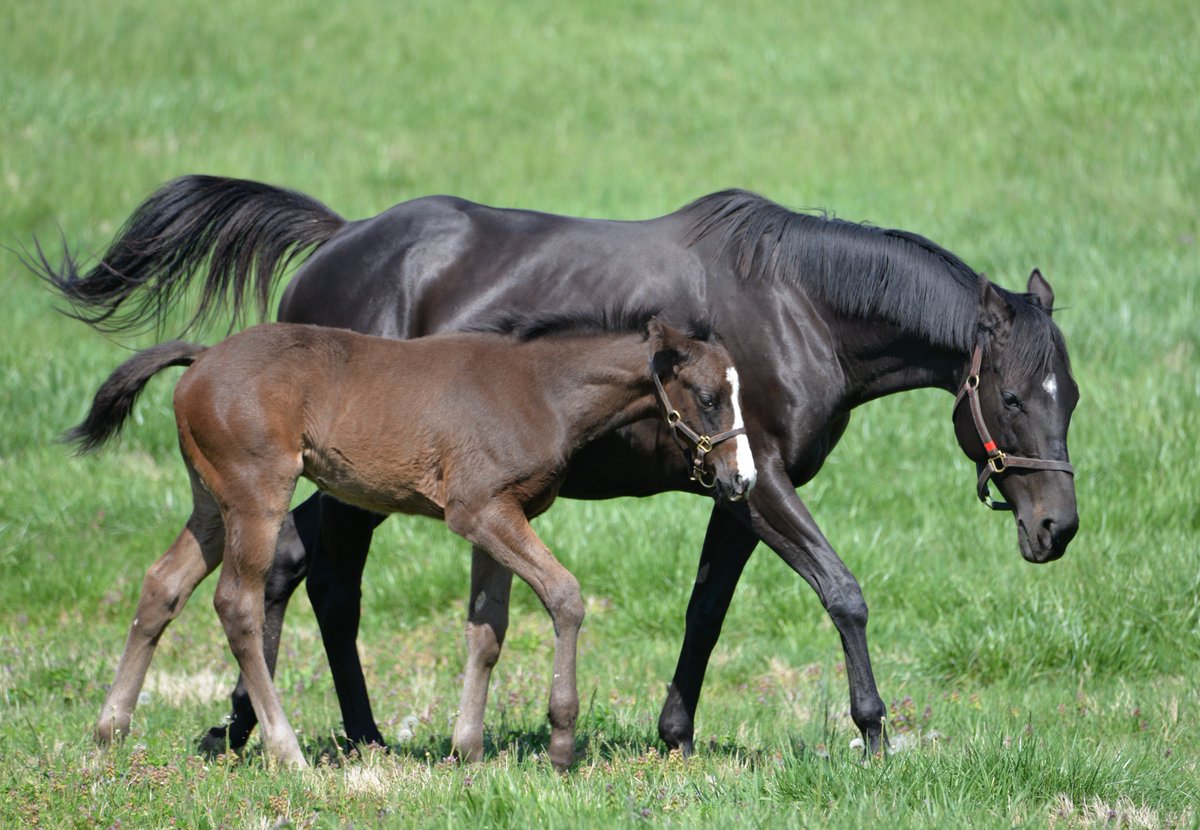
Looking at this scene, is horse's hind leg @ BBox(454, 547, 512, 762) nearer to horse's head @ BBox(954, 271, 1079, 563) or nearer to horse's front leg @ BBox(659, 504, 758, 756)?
horse's front leg @ BBox(659, 504, 758, 756)

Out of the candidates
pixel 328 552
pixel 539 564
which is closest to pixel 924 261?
pixel 539 564

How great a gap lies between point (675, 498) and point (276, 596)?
3287mm

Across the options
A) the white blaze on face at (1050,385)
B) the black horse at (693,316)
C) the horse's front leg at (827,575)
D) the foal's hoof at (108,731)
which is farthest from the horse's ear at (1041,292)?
the foal's hoof at (108,731)

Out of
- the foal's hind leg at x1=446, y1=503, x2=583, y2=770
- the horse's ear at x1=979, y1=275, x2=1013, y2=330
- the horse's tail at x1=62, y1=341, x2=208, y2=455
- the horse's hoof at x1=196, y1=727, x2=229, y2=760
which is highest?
the horse's ear at x1=979, y1=275, x2=1013, y2=330

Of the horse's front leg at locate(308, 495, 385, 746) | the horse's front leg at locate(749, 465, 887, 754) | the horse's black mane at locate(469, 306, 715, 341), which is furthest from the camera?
the horse's front leg at locate(308, 495, 385, 746)

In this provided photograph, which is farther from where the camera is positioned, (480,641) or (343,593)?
(343,593)

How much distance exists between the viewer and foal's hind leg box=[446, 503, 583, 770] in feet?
14.3

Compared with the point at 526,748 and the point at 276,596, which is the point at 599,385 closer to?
the point at 526,748

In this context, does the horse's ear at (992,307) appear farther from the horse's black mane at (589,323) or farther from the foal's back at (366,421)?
the foal's back at (366,421)

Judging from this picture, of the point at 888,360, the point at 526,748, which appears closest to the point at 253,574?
the point at 526,748

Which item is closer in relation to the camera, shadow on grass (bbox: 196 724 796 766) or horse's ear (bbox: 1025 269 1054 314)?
shadow on grass (bbox: 196 724 796 766)

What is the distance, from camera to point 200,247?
19.4 ft

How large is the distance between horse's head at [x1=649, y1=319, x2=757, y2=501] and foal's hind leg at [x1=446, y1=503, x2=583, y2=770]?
62 cm

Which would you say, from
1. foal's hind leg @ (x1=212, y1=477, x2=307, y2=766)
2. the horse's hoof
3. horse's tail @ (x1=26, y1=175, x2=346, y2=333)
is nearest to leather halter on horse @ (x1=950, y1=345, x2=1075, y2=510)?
foal's hind leg @ (x1=212, y1=477, x2=307, y2=766)
